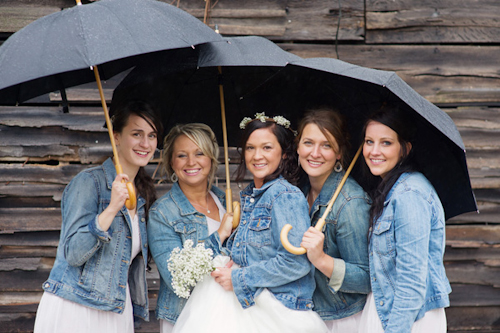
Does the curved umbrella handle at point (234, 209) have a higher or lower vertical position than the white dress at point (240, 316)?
higher

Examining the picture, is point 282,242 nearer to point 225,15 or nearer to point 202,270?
point 202,270

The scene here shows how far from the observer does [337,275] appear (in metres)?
3.12

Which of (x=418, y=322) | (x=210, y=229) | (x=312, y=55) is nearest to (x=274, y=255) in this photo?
(x=210, y=229)

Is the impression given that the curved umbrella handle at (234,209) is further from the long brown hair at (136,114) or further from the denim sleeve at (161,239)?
the long brown hair at (136,114)

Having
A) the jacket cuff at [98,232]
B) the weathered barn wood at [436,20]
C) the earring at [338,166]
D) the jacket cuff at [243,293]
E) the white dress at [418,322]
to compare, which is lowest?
the white dress at [418,322]

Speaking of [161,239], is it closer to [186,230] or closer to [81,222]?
[186,230]

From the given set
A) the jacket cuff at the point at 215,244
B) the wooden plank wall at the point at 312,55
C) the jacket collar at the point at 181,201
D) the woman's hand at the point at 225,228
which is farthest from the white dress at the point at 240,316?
the wooden plank wall at the point at 312,55

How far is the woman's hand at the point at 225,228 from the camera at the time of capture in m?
3.42

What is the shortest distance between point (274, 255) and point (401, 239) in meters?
0.73

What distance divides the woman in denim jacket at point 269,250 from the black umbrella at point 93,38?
30.5 inches

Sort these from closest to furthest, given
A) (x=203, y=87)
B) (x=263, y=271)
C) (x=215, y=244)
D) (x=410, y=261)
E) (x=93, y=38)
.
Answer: (x=93, y=38) < (x=410, y=261) < (x=263, y=271) < (x=215, y=244) < (x=203, y=87)

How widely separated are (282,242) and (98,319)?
128 cm

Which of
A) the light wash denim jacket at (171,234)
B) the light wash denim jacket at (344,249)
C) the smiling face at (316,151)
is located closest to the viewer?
the light wash denim jacket at (344,249)

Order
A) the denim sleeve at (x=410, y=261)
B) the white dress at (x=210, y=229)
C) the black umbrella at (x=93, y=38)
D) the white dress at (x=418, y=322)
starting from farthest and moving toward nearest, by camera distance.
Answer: the white dress at (x=210, y=229) < the white dress at (x=418, y=322) < the denim sleeve at (x=410, y=261) < the black umbrella at (x=93, y=38)
